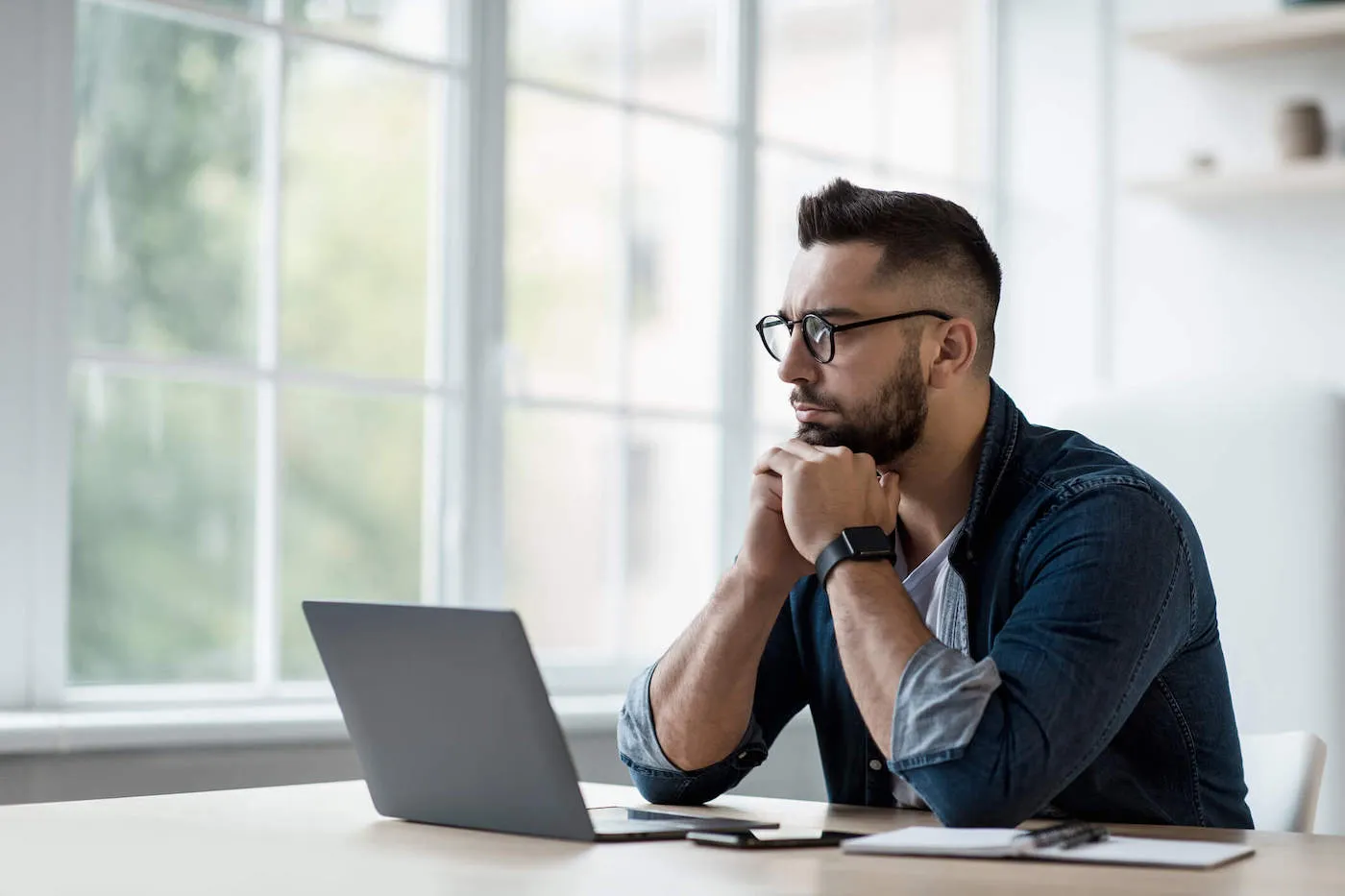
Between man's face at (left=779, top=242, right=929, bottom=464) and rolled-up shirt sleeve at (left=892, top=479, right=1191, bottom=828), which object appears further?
man's face at (left=779, top=242, right=929, bottom=464)

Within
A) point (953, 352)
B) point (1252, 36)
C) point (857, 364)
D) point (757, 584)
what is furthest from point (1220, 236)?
point (757, 584)

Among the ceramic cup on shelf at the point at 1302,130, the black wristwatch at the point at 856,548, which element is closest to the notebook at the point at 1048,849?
the black wristwatch at the point at 856,548

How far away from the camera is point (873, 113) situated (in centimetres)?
393

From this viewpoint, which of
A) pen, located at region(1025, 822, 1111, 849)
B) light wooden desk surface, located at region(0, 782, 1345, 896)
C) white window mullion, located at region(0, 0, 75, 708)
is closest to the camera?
light wooden desk surface, located at region(0, 782, 1345, 896)

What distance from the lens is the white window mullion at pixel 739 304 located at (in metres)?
3.54

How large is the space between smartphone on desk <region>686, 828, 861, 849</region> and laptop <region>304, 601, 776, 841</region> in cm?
4

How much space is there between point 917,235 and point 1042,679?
597 millimetres

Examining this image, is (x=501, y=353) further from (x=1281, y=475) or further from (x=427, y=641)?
(x=427, y=641)

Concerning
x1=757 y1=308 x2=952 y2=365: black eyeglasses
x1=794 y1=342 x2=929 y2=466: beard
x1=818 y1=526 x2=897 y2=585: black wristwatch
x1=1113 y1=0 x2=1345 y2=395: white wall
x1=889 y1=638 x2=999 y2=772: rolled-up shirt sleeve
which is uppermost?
x1=1113 y1=0 x2=1345 y2=395: white wall

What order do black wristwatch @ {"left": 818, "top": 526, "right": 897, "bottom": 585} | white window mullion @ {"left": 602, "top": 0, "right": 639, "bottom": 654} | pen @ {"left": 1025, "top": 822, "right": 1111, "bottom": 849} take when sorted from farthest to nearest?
white window mullion @ {"left": 602, "top": 0, "right": 639, "bottom": 654} → black wristwatch @ {"left": 818, "top": 526, "right": 897, "bottom": 585} → pen @ {"left": 1025, "top": 822, "right": 1111, "bottom": 849}

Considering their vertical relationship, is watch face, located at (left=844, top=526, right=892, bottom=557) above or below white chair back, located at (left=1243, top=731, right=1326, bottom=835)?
above

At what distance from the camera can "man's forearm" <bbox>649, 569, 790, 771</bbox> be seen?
170 cm

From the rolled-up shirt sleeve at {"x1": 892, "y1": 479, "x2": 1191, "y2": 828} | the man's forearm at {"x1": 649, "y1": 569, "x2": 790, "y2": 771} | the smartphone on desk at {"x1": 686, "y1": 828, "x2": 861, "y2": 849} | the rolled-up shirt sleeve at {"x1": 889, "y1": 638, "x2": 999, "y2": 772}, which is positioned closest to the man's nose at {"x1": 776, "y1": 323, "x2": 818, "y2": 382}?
the man's forearm at {"x1": 649, "y1": 569, "x2": 790, "y2": 771}

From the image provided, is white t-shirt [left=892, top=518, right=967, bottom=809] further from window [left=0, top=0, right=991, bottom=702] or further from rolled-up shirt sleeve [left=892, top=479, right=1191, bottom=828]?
window [left=0, top=0, right=991, bottom=702]
